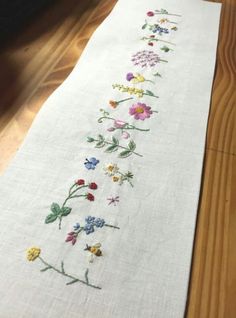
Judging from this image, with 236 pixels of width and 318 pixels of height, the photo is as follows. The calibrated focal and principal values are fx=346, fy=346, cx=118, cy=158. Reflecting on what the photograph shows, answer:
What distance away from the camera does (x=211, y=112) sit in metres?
0.73

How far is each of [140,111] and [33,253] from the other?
1.21 feet

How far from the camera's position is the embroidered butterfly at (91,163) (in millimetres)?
614

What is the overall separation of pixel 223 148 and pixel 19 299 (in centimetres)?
44

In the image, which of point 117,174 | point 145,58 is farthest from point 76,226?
point 145,58

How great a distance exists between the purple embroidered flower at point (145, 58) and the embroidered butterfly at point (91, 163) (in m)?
0.33

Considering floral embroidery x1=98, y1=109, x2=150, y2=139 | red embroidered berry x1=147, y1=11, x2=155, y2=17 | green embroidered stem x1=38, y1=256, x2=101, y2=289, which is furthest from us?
red embroidered berry x1=147, y1=11, x2=155, y2=17

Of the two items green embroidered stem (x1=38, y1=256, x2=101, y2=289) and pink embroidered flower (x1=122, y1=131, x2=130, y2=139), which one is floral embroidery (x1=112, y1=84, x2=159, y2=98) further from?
green embroidered stem (x1=38, y1=256, x2=101, y2=289)

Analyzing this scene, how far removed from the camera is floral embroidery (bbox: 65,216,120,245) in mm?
516

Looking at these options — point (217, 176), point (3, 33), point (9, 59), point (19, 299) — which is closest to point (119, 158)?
point (217, 176)

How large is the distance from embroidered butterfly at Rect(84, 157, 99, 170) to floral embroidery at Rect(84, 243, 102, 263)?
0.15m

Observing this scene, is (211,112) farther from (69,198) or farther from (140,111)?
(69,198)

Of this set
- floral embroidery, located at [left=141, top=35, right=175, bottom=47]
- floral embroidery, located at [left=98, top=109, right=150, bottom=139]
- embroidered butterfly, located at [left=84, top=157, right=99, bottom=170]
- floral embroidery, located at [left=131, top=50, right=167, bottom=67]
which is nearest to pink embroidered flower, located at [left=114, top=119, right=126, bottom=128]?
floral embroidery, located at [left=98, top=109, right=150, bottom=139]

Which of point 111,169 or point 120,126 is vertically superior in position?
point 120,126

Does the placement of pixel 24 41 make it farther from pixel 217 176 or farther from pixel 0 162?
pixel 217 176
